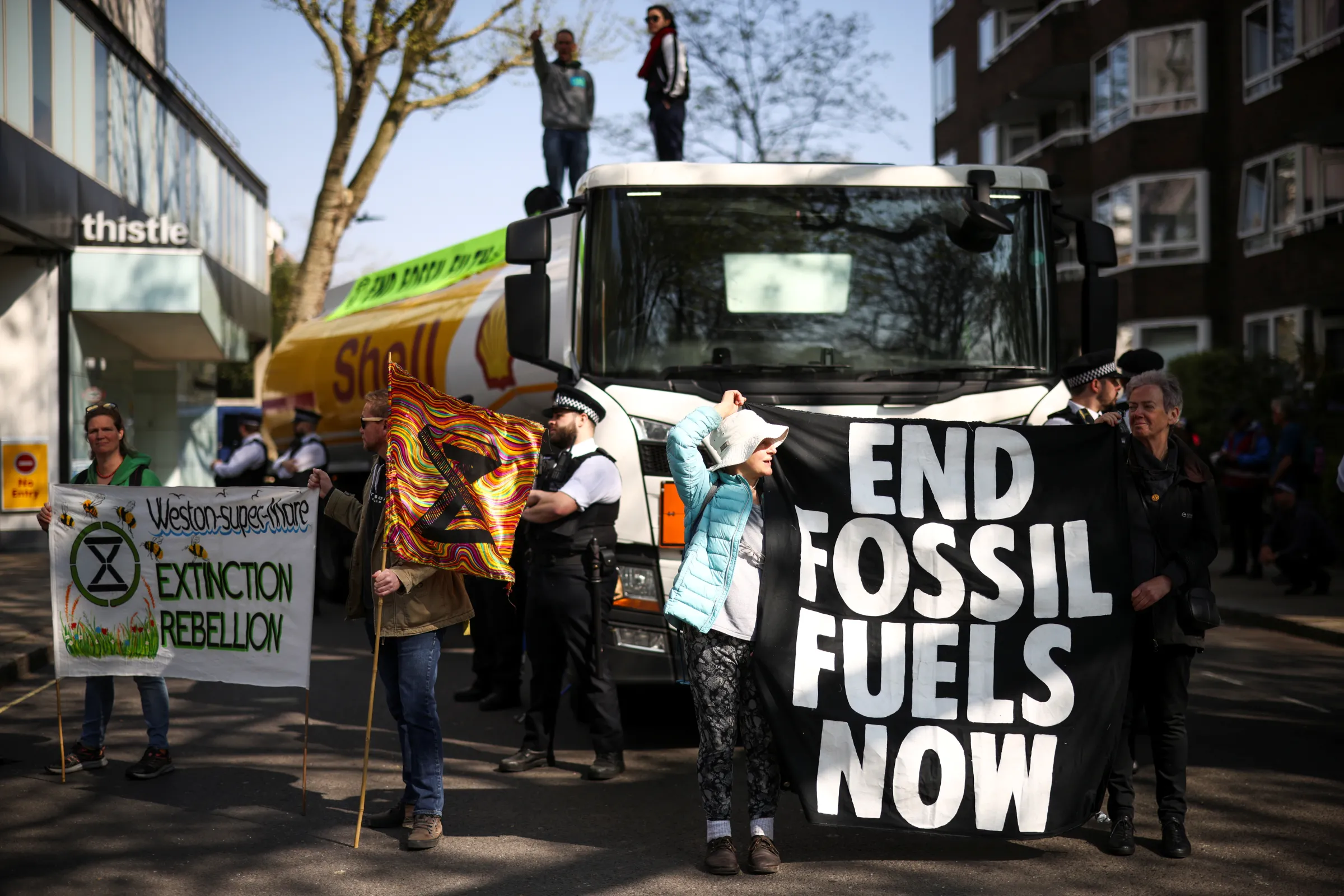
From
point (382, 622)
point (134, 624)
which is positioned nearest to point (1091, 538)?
point (382, 622)

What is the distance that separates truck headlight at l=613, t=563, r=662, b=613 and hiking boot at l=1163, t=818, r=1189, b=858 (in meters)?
2.69

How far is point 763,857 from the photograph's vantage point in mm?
5453

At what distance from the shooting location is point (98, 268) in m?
21.1

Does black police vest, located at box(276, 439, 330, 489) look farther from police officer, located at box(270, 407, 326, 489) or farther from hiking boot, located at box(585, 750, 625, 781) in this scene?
hiking boot, located at box(585, 750, 625, 781)

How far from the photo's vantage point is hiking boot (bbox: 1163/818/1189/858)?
18.7ft

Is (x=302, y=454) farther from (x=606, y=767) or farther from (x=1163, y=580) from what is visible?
(x=1163, y=580)

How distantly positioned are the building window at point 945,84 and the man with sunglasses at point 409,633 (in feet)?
134

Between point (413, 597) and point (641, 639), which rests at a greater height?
point (413, 597)

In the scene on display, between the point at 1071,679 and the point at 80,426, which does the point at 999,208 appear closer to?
the point at 1071,679

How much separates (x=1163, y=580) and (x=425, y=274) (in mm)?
9819

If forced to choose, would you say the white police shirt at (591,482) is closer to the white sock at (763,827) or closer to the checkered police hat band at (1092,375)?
the white sock at (763,827)

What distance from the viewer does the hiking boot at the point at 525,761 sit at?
7320 mm

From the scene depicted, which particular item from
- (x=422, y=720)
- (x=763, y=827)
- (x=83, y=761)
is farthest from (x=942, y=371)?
(x=83, y=761)

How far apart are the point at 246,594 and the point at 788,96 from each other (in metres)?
29.1
